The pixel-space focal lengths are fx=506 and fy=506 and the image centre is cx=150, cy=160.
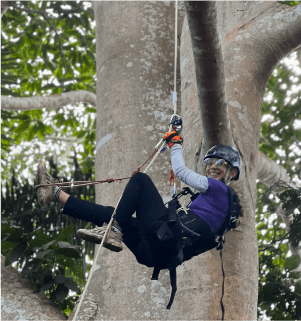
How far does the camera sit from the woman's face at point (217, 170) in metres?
3.11

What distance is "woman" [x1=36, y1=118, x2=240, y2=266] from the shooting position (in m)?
2.92

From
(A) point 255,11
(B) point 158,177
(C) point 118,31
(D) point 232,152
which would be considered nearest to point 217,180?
(D) point 232,152

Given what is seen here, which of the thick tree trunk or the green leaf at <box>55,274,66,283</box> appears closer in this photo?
the thick tree trunk

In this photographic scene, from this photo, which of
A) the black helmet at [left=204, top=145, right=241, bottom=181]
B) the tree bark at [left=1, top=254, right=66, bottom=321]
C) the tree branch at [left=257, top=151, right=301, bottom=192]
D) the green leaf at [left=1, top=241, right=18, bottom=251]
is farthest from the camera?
the tree branch at [left=257, top=151, right=301, bottom=192]

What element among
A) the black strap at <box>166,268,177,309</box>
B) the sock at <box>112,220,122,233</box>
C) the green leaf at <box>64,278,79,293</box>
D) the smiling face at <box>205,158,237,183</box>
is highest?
the smiling face at <box>205,158,237,183</box>

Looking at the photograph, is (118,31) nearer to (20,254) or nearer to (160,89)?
(160,89)

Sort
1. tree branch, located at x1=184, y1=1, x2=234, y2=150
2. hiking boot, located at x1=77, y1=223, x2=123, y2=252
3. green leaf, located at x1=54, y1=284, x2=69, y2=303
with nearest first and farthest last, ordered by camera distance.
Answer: tree branch, located at x1=184, y1=1, x2=234, y2=150 < hiking boot, located at x1=77, y1=223, x2=123, y2=252 < green leaf, located at x1=54, y1=284, x2=69, y2=303

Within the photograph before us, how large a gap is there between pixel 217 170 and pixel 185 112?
26.1 inches

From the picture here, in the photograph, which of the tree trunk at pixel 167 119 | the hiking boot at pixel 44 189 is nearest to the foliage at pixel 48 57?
the tree trunk at pixel 167 119

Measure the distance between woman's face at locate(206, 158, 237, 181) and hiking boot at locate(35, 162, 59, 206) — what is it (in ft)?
3.19

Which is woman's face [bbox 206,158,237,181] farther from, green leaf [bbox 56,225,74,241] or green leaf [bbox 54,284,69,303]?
green leaf [bbox 54,284,69,303]

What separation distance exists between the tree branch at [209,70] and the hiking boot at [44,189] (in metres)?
0.99

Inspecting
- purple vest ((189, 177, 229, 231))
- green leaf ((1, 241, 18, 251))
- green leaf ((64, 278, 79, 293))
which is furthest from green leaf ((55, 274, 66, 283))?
purple vest ((189, 177, 229, 231))

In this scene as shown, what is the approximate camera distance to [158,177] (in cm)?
380
